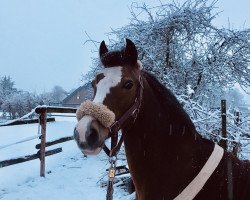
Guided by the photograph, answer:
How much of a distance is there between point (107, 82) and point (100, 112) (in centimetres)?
27

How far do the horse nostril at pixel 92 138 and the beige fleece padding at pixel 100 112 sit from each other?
0.31 ft

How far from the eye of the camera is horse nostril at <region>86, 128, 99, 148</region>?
216 centimetres

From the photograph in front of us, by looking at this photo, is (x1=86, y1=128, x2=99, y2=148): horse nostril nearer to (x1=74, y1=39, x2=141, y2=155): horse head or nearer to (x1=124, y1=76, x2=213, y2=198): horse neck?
(x1=74, y1=39, x2=141, y2=155): horse head

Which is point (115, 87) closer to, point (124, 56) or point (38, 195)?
point (124, 56)

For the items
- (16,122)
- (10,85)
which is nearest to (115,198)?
(16,122)

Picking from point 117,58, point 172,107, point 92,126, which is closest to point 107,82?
point 117,58

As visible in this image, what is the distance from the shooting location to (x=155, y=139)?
2518mm

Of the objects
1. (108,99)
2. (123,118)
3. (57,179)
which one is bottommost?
(57,179)

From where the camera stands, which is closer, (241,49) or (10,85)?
(241,49)

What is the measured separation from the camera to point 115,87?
2416mm

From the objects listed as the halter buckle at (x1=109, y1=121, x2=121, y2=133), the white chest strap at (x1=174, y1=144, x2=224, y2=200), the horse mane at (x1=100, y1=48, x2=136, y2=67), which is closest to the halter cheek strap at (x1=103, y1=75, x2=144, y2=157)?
the halter buckle at (x1=109, y1=121, x2=121, y2=133)

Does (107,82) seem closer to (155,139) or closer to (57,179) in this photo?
(155,139)

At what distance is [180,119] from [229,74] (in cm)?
554

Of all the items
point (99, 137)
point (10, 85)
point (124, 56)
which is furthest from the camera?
point (10, 85)
